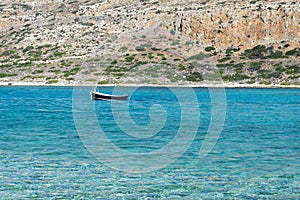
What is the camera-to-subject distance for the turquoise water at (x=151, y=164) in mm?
15117

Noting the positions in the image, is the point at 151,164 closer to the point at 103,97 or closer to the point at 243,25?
the point at 103,97

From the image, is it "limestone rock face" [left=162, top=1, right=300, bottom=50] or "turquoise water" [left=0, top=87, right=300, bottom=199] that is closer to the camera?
"turquoise water" [left=0, top=87, right=300, bottom=199]

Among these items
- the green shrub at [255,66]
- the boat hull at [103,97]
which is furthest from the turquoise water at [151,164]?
the green shrub at [255,66]

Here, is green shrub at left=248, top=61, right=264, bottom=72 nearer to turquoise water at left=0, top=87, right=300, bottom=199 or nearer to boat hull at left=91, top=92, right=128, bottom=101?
boat hull at left=91, top=92, right=128, bottom=101

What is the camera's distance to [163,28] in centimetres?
8644

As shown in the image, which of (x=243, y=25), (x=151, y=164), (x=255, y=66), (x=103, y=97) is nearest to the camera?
(x=151, y=164)

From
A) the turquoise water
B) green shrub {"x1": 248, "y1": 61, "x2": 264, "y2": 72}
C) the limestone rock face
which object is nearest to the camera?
the turquoise water

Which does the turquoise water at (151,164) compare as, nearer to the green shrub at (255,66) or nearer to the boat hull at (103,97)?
the boat hull at (103,97)

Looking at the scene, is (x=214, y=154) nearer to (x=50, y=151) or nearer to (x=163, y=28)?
(x=50, y=151)

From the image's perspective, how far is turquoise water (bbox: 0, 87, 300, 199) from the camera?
15.1 metres

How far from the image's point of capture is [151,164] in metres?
19.0

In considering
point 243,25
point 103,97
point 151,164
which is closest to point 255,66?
point 243,25

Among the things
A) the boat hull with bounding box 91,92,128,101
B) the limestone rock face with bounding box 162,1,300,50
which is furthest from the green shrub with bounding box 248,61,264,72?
the boat hull with bounding box 91,92,128,101

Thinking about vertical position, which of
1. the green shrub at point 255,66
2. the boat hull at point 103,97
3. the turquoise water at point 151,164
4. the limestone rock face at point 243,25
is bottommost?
the turquoise water at point 151,164
